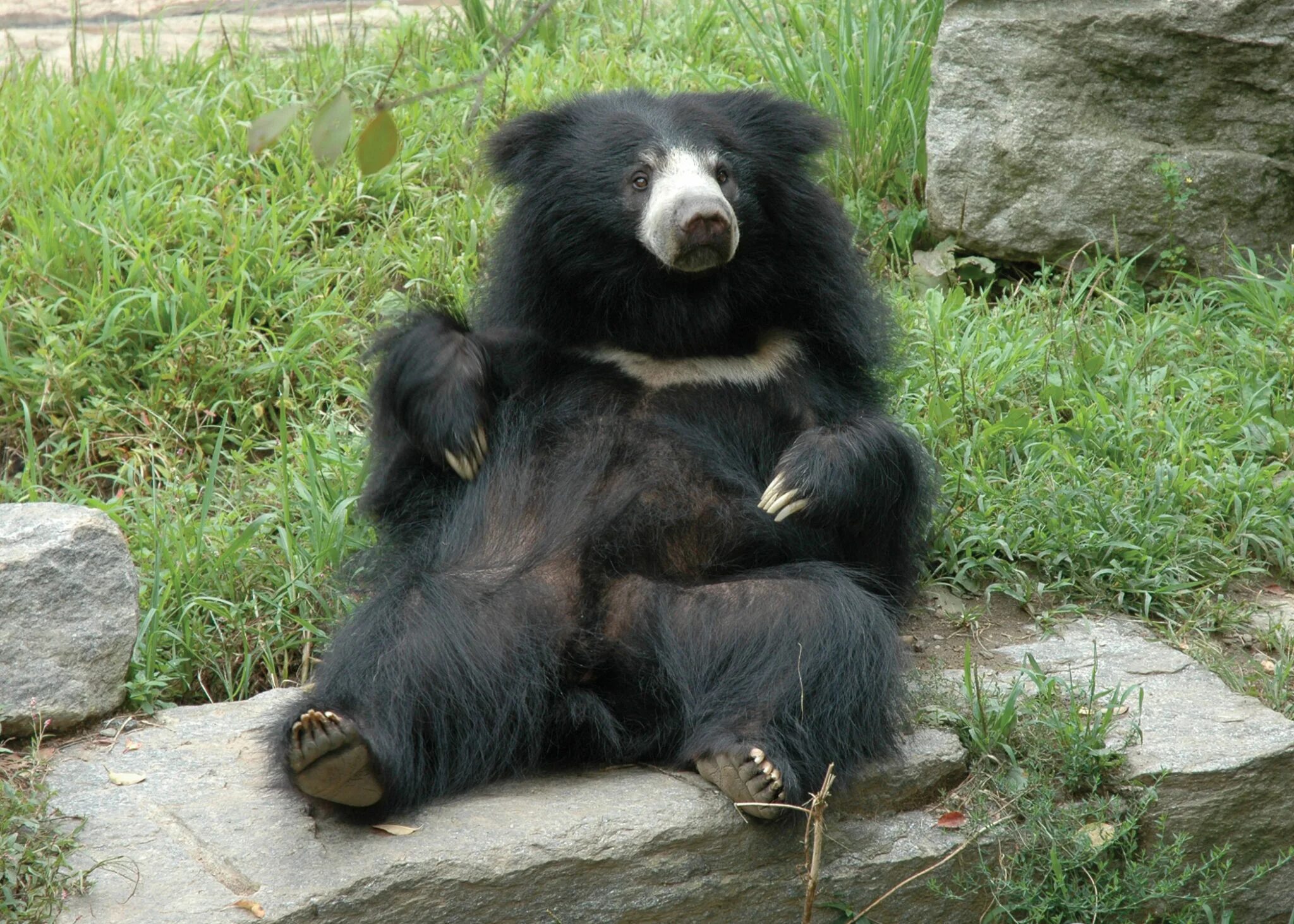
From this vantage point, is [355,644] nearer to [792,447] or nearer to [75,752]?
[75,752]

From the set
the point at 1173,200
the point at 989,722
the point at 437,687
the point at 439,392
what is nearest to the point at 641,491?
the point at 439,392

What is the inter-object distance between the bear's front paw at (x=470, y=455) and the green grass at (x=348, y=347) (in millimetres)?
556

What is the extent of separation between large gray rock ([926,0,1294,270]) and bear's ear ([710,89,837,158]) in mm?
2002

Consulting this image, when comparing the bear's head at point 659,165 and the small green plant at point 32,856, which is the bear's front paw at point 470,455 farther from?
the small green plant at point 32,856

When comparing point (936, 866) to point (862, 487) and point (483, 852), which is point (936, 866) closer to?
point (862, 487)

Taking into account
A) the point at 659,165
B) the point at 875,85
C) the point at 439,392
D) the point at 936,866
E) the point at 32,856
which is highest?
the point at 875,85

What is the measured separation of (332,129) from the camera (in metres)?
1.28

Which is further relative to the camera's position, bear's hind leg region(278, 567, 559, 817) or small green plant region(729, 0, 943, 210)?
small green plant region(729, 0, 943, 210)

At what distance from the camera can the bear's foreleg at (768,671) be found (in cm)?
300

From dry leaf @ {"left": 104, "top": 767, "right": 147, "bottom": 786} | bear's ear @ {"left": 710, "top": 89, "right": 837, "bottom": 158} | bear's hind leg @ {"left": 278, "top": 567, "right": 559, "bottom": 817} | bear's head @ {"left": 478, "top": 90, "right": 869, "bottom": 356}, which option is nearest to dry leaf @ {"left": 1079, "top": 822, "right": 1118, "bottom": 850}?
bear's hind leg @ {"left": 278, "top": 567, "right": 559, "bottom": 817}

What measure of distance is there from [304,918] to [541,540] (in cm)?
102

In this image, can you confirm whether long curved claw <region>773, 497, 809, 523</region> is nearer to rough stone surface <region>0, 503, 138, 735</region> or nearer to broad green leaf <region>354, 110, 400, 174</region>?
rough stone surface <region>0, 503, 138, 735</region>

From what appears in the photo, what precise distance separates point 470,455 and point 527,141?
850 mm

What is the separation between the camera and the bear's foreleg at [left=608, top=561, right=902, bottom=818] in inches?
118
